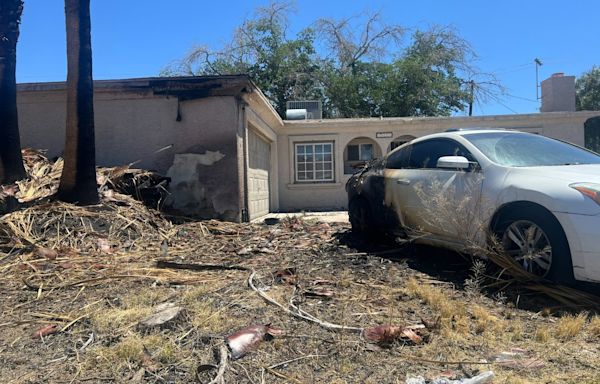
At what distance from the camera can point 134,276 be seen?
16.8ft

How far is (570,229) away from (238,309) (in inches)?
112

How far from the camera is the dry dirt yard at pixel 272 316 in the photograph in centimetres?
309

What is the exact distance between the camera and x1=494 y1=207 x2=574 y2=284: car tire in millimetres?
4094

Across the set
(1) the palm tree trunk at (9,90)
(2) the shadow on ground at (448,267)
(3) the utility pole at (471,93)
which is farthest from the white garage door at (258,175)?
(3) the utility pole at (471,93)

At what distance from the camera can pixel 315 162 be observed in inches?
652

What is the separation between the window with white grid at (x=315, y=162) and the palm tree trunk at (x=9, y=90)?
32.2 ft

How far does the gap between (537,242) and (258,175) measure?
29.9 feet

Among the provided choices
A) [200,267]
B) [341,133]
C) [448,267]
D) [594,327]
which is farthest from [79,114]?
[341,133]

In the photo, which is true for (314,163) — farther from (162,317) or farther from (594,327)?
(594,327)

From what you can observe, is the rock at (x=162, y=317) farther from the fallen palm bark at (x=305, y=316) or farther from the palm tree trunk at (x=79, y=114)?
the palm tree trunk at (x=79, y=114)

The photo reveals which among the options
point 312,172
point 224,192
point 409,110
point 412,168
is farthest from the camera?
point 409,110

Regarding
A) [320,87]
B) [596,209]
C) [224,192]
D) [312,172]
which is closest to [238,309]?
[596,209]

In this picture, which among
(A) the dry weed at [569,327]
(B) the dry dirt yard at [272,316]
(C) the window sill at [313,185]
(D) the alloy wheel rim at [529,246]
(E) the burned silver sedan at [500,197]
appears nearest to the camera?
(B) the dry dirt yard at [272,316]

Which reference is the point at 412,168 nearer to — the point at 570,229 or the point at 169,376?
the point at 570,229
